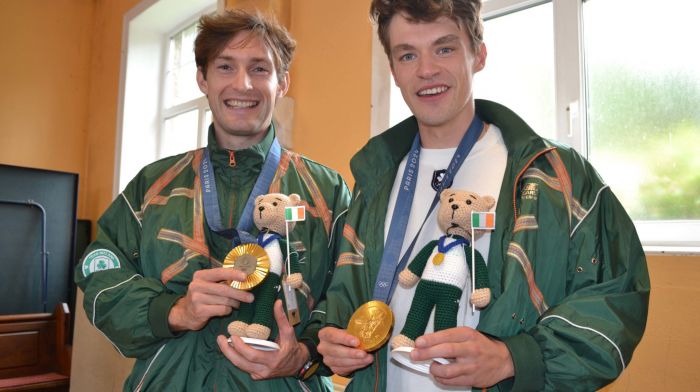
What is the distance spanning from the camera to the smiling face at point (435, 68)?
1.31m

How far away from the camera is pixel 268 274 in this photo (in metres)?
1.33

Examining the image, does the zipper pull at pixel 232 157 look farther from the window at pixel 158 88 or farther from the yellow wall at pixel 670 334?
the window at pixel 158 88

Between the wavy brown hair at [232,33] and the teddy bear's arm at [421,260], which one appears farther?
the wavy brown hair at [232,33]

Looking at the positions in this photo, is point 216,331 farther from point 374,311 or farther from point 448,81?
point 448,81

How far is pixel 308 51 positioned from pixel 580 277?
238 centimetres

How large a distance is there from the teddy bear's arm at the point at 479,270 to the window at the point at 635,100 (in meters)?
0.96

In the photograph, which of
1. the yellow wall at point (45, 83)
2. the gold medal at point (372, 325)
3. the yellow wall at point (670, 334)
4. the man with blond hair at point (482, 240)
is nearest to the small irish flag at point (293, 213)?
the man with blond hair at point (482, 240)

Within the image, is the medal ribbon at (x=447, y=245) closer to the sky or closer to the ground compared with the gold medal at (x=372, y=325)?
closer to the sky

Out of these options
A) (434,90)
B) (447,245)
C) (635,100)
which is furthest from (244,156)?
(635,100)

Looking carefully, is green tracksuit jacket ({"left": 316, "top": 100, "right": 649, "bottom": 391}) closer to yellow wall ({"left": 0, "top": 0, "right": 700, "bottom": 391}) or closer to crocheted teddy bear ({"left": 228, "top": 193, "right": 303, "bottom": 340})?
crocheted teddy bear ({"left": 228, "top": 193, "right": 303, "bottom": 340})

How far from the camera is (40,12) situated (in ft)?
17.7

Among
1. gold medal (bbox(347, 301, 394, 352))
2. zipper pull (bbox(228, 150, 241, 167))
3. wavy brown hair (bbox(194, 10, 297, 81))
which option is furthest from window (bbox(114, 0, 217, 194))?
gold medal (bbox(347, 301, 394, 352))

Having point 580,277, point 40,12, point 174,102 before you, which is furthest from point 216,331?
point 40,12

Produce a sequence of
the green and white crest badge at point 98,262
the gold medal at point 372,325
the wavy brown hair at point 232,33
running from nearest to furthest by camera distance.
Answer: the gold medal at point 372,325, the green and white crest badge at point 98,262, the wavy brown hair at point 232,33
